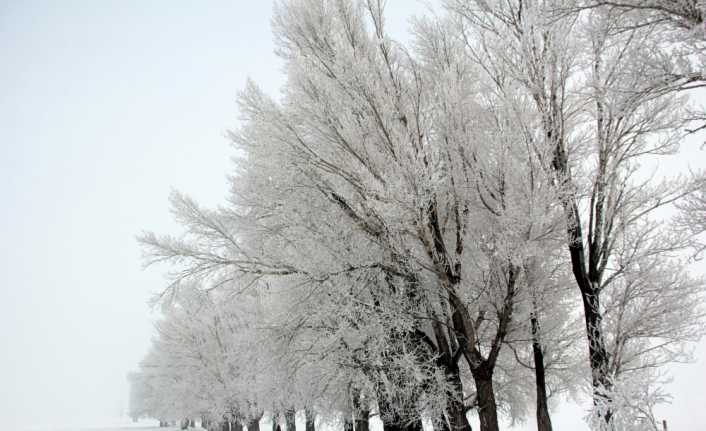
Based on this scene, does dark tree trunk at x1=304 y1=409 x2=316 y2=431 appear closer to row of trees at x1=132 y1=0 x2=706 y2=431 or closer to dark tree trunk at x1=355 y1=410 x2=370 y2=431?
dark tree trunk at x1=355 y1=410 x2=370 y2=431

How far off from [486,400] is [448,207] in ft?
9.10

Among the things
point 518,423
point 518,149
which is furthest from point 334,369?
point 518,423

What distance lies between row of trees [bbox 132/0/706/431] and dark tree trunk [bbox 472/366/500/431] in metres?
0.03

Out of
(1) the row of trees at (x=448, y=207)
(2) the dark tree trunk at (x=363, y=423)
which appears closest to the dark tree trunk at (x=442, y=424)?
(1) the row of trees at (x=448, y=207)

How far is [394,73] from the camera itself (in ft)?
25.7

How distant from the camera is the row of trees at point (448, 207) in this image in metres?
6.57

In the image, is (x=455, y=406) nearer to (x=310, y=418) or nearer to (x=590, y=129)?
(x=590, y=129)

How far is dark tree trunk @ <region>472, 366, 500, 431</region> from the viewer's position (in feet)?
22.8

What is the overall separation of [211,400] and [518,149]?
58.4ft

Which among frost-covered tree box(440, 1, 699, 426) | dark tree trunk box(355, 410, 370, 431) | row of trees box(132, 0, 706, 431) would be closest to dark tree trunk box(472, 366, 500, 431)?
row of trees box(132, 0, 706, 431)

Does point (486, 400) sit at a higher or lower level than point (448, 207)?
lower

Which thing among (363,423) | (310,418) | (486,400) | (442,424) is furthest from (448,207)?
(310,418)

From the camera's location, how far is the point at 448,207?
7.57 meters

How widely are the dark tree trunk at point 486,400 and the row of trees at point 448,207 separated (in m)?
0.03
